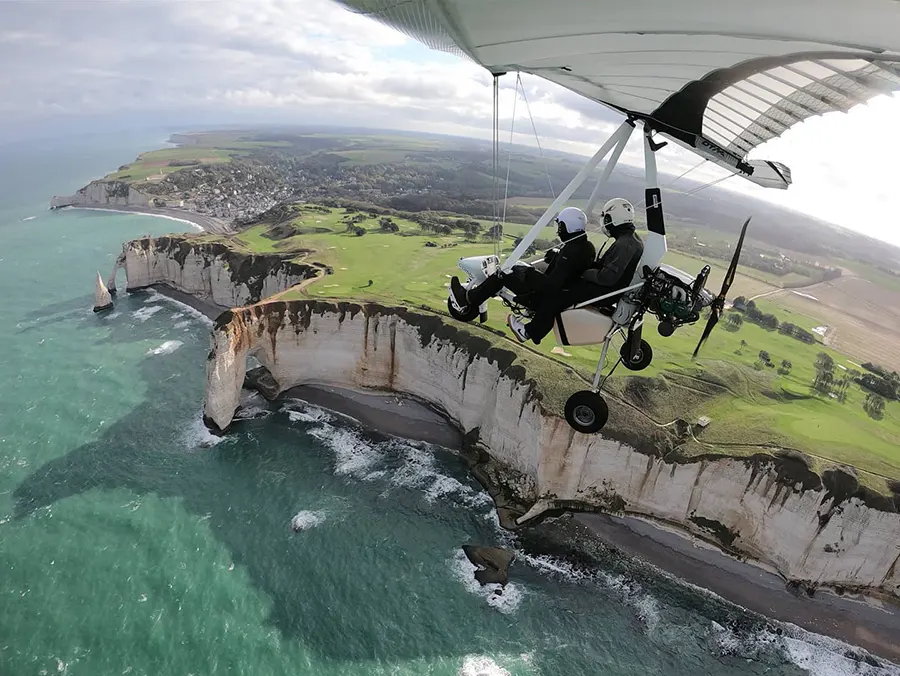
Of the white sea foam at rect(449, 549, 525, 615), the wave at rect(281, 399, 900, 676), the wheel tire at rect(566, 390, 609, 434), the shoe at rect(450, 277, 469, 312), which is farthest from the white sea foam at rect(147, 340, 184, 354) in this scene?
the wheel tire at rect(566, 390, 609, 434)

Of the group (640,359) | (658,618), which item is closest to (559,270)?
(640,359)

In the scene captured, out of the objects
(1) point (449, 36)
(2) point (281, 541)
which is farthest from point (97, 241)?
(1) point (449, 36)

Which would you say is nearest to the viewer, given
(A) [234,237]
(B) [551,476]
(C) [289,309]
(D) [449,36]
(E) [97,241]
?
(D) [449,36]

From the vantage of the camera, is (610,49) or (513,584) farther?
(513,584)

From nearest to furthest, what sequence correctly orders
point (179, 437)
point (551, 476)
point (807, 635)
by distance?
1. point (807, 635)
2. point (551, 476)
3. point (179, 437)

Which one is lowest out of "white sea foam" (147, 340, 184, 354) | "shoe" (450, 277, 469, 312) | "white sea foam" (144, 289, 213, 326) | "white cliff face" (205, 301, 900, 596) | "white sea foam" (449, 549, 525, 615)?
"white sea foam" (449, 549, 525, 615)

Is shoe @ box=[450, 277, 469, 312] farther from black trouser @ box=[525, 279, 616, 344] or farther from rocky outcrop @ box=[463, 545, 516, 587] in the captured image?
rocky outcrop @ box=[463, 545, 516, 587]

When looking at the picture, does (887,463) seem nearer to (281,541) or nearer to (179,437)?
(281,541)
